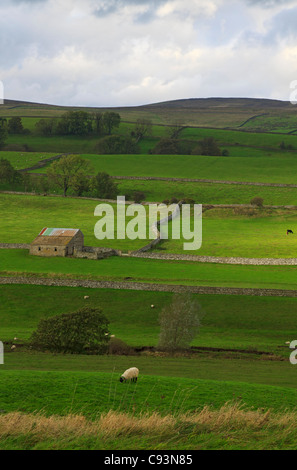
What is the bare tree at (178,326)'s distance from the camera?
121ft

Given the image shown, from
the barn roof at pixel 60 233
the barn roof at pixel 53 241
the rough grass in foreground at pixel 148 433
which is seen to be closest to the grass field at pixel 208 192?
the barn roof at pixel 60 233

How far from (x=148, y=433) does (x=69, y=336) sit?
21.6m

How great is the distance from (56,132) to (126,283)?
14607cm

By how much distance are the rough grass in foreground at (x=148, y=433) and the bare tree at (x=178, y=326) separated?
2044cm

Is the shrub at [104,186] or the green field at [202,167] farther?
the green field at [202,167]

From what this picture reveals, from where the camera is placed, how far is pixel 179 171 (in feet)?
454

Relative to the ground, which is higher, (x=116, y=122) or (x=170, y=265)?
(x=116, y=122)

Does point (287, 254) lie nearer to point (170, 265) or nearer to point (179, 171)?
point (170, 265)

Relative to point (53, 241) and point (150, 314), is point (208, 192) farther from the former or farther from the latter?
point (150, 314)

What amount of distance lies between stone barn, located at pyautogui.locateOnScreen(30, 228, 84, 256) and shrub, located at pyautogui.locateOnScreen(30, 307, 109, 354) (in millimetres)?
32898

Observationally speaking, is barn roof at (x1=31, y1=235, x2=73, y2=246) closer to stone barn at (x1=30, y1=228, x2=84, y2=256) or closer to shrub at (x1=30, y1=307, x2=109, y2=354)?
stone barn at (x1=30, y1=228, x2=84, y2=256)

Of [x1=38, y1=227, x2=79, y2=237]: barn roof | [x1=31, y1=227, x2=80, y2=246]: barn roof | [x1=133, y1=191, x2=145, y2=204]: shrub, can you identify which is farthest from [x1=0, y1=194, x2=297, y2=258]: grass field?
[x1=133, y1=191, x2=145, y2=204]: shrub

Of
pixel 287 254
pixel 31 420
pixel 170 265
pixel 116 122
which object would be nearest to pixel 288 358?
pixel 31 420

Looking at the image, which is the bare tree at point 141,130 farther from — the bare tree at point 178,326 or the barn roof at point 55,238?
the bare tree at point 178,326
